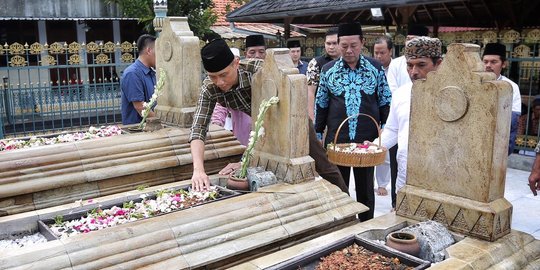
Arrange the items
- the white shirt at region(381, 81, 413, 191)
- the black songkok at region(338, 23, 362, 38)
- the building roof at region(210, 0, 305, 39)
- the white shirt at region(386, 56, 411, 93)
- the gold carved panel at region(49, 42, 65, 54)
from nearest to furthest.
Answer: the white shirt at region(381, 81, 413, 191) < the black songkok at region(338, 23, 362, 38) < the white shirt at region(386, 56, 411, 93) < the gold carved panel at region(49, 42, 65, 54) < the building roof at region(210, 0, 305, 39)

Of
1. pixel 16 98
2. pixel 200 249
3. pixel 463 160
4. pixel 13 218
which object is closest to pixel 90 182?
pixel 13 218

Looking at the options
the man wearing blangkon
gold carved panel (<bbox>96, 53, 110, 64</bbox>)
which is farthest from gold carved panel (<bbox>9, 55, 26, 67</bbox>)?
the man wearing blangkon

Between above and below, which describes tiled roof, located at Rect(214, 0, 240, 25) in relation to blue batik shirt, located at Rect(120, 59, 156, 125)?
above

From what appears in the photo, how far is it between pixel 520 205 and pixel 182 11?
884 centimetres

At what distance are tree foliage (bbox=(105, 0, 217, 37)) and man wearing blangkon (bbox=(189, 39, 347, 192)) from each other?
8.32m

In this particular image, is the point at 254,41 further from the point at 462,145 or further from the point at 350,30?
the point at 462,145

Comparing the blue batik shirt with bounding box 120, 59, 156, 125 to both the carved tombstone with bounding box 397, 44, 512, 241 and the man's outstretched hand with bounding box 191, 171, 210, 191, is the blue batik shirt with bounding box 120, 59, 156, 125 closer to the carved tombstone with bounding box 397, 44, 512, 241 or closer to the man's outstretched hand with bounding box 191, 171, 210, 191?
the man's outstretched hand with bounding box 191, 171, 210, 191

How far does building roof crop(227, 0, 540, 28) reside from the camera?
820cm

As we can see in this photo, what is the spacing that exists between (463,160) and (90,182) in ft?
8.47

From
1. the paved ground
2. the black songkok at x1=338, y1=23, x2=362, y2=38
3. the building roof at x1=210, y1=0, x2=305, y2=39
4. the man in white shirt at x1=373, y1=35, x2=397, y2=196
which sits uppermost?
the building roof at x1=210, y1=0, x2=305, y2=39

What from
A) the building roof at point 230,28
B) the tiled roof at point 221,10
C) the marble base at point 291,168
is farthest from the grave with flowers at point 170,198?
the tiled roof at point 221,10

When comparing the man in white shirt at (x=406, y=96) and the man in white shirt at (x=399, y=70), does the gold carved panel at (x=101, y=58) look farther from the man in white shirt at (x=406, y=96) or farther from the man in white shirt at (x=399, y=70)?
the man in white shirt at (x=406, y=96)

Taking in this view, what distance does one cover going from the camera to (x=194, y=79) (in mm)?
4383

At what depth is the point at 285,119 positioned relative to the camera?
123 inches
